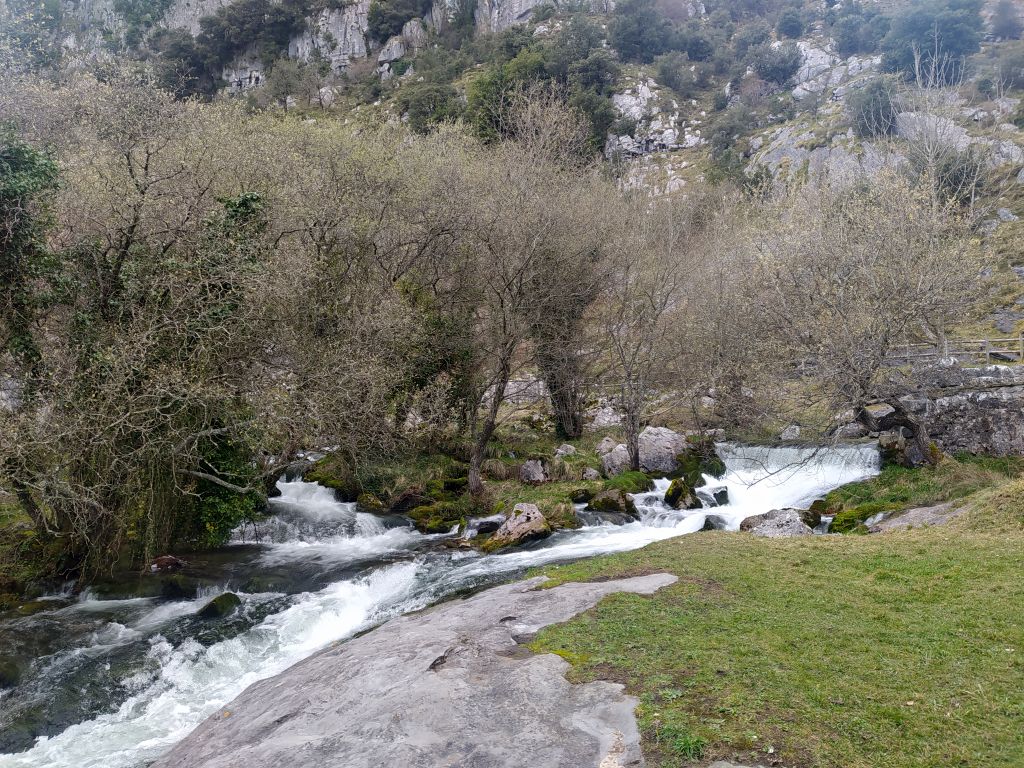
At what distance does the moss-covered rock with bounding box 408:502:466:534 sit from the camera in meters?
21.7

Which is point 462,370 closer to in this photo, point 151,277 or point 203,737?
point 151,277

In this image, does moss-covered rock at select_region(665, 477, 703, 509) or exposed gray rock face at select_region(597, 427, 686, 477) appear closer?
moss-covered rock at select_region(665, 477, 703, 509)

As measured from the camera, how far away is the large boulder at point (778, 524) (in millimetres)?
17953

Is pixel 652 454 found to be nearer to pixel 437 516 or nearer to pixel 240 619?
pixel 437 516

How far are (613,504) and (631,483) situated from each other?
8.26 ft

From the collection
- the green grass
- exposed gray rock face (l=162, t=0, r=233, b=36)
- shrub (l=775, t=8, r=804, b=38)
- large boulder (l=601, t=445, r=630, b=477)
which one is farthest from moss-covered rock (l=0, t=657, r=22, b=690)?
shrub (l=775, t=8, r=804, b=38)

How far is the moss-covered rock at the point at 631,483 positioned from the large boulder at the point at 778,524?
18.0 feet

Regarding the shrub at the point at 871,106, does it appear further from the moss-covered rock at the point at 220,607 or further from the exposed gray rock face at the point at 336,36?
the moss-covered rock at the point at 220,607

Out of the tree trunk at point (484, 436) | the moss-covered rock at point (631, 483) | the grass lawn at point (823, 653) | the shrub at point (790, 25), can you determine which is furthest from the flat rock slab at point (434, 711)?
the shrub at point (790, 25)

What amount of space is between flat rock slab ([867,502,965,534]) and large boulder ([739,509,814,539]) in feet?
5.52

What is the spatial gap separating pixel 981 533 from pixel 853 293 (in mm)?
10381

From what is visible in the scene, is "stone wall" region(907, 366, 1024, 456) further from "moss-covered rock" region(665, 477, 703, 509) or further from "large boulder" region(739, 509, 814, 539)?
"moss-covered rock" region(665, 477, 703, 509)

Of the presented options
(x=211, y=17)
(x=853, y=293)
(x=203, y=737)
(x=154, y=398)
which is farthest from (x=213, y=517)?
(x=211, y=17)

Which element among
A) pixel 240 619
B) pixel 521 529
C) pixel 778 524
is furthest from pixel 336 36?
pixel 240 619
